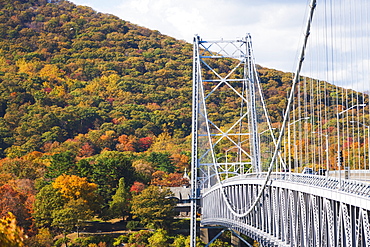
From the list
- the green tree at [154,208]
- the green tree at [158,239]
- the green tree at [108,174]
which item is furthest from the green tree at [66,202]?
the green tree at [158,239]

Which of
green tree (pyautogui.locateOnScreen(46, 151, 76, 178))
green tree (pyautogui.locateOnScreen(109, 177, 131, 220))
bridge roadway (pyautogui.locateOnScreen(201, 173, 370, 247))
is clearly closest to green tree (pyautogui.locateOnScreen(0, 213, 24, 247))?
bridge roadway (pyautogui.locateOnScreen(201, 173, 370, 247))

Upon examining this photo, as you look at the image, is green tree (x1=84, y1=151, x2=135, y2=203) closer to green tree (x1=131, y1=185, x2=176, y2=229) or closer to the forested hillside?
the forested hillside

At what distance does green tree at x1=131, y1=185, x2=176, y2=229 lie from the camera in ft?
194

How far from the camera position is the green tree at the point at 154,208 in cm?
5912

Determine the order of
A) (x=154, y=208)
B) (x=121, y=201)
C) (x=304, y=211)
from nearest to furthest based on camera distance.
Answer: (x=304, y=211) < (x=154, y=208) < (x=121, y=201)

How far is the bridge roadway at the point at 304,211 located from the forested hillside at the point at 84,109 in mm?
18583

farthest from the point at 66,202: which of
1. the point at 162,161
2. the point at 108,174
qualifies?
the point at 162,161

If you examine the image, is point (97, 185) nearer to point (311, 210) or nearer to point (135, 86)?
point (311, 210)

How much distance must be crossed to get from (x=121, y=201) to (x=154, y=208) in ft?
12.8

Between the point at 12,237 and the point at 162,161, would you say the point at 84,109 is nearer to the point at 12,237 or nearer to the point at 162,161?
the point at 162,161

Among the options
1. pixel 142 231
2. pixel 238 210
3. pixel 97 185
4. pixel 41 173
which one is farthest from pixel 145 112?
pixel 238 210

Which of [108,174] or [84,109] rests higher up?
[84,109]

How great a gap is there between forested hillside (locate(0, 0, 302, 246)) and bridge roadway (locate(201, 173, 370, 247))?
732 inches

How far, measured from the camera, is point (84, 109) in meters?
116
